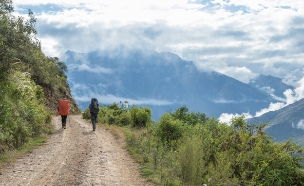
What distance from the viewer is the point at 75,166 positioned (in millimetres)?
13609

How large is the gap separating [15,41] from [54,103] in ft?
143

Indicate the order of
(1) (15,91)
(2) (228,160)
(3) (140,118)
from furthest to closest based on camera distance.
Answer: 1. (3) (140,118)
2. (1) (15,91)
3. (2) (228,160)

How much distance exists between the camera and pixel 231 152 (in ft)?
46.4

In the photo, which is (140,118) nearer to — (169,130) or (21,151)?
(169,130)

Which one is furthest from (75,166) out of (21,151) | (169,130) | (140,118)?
(140,118)

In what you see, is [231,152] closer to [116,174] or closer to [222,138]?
[222,138]

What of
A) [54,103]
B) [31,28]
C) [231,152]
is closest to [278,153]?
[231,152]

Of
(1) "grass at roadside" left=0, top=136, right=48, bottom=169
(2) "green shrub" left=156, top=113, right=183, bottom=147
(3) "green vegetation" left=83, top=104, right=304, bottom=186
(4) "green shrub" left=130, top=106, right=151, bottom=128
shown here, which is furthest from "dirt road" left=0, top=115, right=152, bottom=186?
(4) "green shrub" left=130, top=106, right=151, bottom=128

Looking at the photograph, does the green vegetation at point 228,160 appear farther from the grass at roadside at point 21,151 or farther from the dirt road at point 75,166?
the grass at roadside at point 21,151

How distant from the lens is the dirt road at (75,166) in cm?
1149

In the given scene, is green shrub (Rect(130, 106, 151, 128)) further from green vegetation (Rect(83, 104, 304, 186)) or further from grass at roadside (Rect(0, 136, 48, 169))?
green vegetation (Rect(83, 104, 304, 186))

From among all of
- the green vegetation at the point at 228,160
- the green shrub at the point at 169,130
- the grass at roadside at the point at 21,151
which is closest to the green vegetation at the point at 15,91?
the grass at roadside at the point at 21,151

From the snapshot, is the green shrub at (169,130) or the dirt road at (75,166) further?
the green shrub at (169,130)

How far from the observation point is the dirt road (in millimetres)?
11492
